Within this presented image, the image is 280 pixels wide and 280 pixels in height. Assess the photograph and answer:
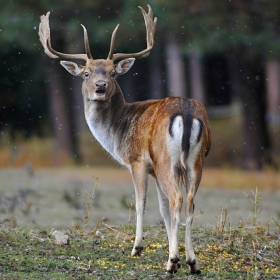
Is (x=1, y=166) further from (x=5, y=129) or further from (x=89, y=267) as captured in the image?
(x=89, y=267)

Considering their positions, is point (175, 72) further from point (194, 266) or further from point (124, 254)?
point (194, 266)

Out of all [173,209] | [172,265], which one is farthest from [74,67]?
[172,265]

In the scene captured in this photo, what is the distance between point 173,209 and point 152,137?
2.72 feet

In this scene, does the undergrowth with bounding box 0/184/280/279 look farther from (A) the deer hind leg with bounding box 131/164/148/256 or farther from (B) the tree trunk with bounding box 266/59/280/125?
(B) the tree trunk with bounding box 266/59/280/125

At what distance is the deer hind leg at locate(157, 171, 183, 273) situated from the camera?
6.73m

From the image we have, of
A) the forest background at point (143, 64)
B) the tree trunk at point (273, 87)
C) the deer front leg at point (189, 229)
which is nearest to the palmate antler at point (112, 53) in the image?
the deer front leg at point (189, 229)

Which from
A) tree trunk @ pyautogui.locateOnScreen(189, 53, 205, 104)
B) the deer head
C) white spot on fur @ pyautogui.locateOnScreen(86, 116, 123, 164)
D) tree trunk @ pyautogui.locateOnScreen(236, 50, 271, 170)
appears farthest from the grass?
tree trunk @ pyautogui.locateOnScreen(189, 53, 205, 104)

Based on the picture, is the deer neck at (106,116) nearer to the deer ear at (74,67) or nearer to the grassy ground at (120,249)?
the deer ear at (74,67)

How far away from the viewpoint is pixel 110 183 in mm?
16484

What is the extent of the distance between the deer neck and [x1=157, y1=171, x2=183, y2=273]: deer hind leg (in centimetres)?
136

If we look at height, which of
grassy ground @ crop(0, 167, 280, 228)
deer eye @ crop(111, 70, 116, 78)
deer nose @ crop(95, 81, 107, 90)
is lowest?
grassy ground @ crop(0, 167, 280, 228)

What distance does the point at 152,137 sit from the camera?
7.26 m

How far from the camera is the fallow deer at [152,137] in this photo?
683cm

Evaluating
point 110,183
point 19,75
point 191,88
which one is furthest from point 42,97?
point 110,183
